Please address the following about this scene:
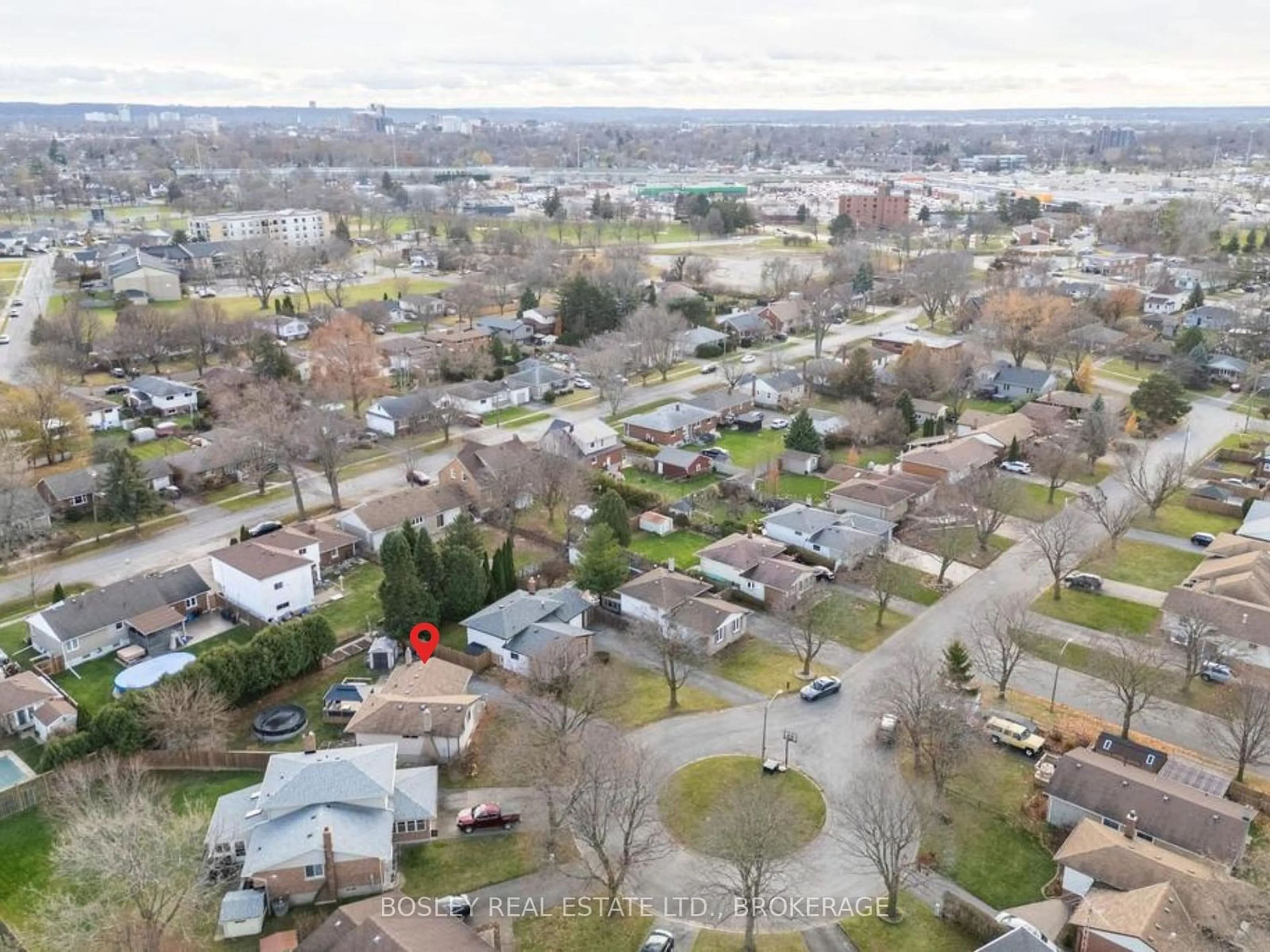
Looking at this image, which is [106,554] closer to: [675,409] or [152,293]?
[675,409]

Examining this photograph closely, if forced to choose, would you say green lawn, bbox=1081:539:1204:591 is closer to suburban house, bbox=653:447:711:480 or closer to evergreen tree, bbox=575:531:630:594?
suburban house, bbox=653:447:711:480

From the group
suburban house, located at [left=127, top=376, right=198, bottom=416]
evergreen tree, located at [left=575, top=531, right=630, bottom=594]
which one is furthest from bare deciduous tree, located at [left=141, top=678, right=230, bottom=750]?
suburban house, located at [left=127, top=376, right=198, bottom=416]

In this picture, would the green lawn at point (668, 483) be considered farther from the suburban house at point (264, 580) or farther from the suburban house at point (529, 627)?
the suburban house at point (264, 580)

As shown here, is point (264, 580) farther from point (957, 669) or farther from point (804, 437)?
point (804, 437)

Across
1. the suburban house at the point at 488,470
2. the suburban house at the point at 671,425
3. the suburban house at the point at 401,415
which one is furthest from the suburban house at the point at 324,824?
the suburban house at the point at 401,415

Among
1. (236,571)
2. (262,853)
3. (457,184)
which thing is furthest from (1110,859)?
Result: (457,184)

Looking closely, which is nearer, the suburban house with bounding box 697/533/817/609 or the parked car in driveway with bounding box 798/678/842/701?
the parked car in driveway with bounding box 798/678/842/701

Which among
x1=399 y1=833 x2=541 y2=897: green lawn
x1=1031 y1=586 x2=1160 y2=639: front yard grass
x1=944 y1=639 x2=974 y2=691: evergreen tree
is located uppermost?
x1=944 y1=639 x2=974 y2=691: evergreen tree
